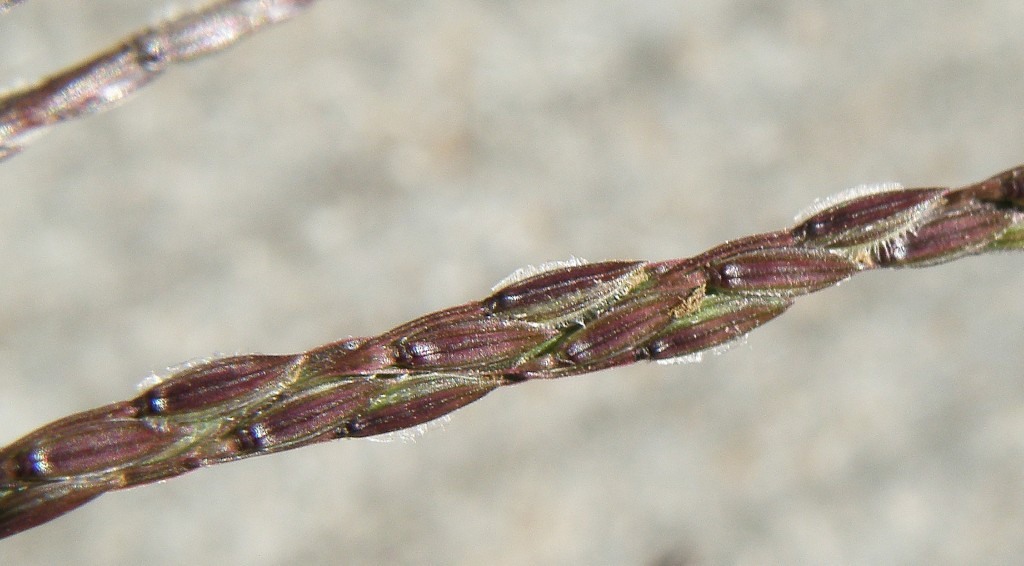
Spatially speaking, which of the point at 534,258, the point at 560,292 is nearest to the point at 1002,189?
the point at 560,292

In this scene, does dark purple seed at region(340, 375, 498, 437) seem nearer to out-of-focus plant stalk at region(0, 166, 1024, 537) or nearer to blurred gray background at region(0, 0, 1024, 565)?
out-of-focus plant stalk at region(0, 166, 1024, 537)

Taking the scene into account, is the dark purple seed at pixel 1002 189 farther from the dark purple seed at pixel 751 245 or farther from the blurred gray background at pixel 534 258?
the blurred gray background at pixel 534 258

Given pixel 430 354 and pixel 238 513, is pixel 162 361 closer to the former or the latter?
pixel 238 513

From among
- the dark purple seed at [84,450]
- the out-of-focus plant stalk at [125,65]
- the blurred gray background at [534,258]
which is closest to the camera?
the dark purple seed at [84,450]

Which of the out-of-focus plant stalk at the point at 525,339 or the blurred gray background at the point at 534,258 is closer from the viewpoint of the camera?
the out-of-focus plant stalk at the point at 525,339

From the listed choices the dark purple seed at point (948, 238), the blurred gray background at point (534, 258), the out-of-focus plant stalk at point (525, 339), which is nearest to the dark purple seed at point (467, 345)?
the out-of-focus plant stalk at point (525, 339)

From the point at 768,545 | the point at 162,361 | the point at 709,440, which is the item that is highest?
the point at 162,361

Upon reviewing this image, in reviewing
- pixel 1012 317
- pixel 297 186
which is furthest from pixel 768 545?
pixel 297 186
